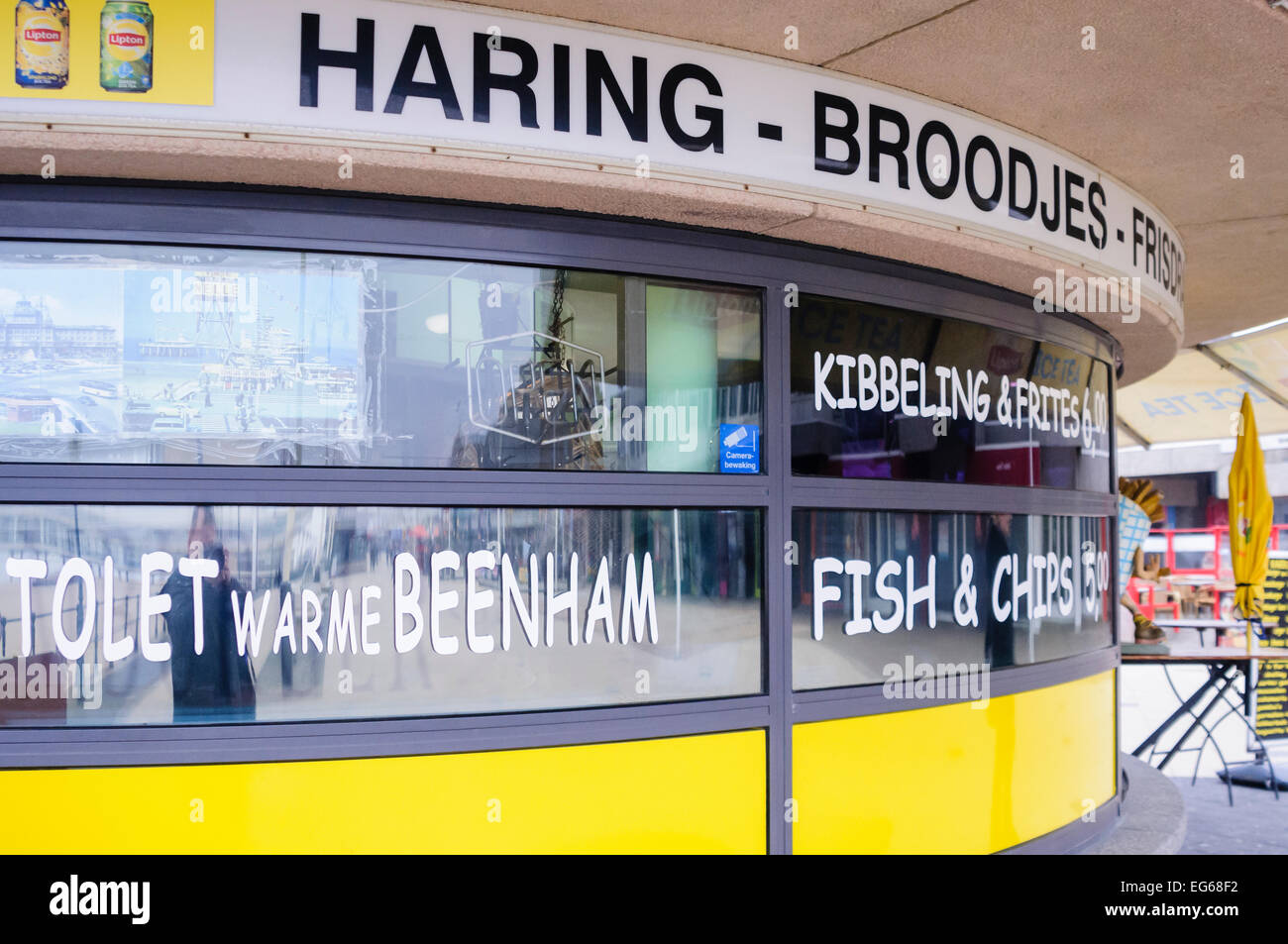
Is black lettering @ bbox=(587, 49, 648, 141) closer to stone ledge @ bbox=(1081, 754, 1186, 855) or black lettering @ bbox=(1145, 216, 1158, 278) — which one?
black lettering @ bbox=(1145, 216, 1158, 278)

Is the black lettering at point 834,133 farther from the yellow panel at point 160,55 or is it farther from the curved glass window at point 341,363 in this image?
the yellow panel at point 160,55

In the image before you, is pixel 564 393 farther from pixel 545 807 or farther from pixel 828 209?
pixel 545 807

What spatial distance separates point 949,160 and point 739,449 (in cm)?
111

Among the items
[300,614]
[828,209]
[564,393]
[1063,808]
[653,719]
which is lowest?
[1063,808]

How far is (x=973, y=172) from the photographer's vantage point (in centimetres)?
315

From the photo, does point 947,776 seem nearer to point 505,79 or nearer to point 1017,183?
point 1017,183

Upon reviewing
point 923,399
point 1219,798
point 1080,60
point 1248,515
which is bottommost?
point 1219,798

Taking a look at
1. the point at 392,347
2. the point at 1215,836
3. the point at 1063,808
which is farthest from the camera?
the point at 1215,836

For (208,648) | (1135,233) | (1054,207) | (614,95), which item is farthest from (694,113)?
(1135,233)

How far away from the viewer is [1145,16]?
2.58 meters

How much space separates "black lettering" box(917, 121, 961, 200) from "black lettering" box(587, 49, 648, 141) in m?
0.91

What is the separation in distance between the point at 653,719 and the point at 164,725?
1.25 metres

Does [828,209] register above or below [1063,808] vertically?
above

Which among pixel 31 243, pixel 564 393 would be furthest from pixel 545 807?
pixel 31 243
